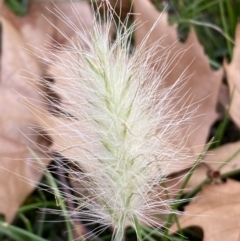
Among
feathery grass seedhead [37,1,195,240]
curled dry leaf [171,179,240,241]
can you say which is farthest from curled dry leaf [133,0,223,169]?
feathery grass seedhead [37,1,195,240]

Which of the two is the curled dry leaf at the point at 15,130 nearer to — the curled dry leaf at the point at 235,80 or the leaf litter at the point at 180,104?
the leaf litter at the point at 180,104

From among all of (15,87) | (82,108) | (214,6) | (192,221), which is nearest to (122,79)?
(82,108)

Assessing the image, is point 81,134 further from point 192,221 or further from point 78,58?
point 192,221

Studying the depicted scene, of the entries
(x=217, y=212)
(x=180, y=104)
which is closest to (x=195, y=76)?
(x=180, y=104)

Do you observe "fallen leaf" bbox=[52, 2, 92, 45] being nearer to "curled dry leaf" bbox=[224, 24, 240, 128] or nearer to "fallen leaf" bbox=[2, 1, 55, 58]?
"fallen leaf" bbox=[2, 1, 55, 58]

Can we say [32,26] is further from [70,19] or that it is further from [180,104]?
[180,104]
